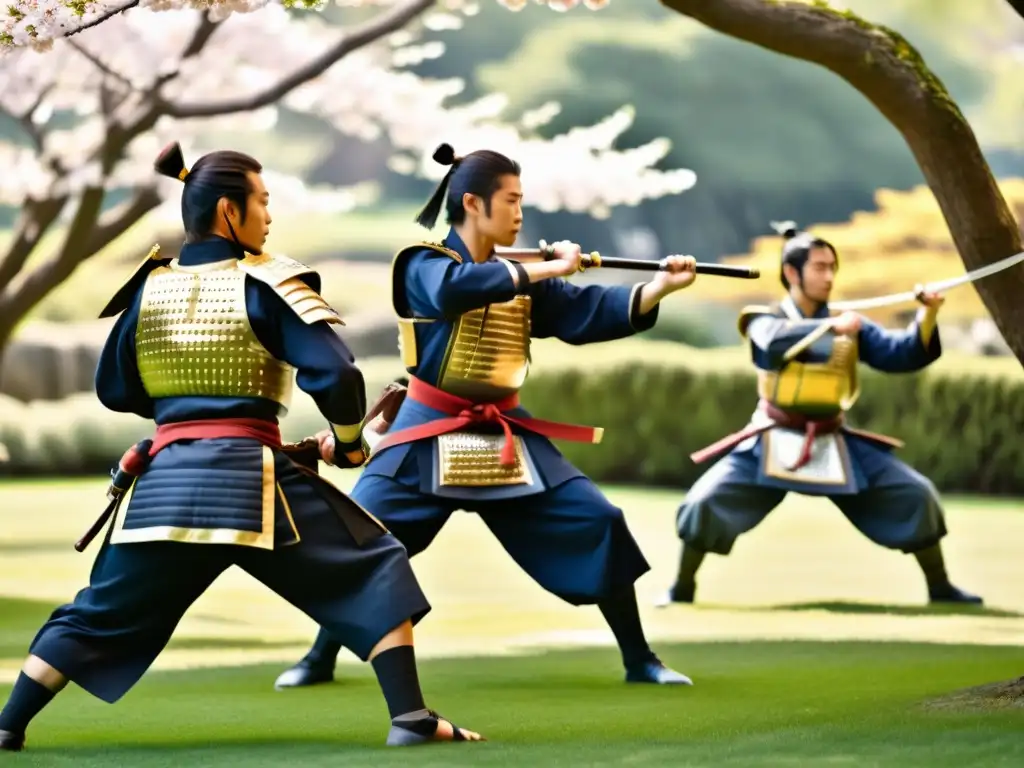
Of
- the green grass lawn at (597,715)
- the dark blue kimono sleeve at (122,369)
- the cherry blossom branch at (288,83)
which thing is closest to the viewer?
the green grass lawn at (597,715)

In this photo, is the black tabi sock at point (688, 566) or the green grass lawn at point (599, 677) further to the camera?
the black tabi sock at point (688, 566)

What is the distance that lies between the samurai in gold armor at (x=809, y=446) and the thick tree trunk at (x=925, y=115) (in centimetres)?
159

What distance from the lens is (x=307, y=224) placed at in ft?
43.9

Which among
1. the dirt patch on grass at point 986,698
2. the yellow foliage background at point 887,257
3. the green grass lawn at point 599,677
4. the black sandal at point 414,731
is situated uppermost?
the yellow foliage background at point 887,257

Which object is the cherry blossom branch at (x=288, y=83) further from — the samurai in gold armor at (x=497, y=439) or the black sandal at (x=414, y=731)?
the black sandal at (x=414, y=731)

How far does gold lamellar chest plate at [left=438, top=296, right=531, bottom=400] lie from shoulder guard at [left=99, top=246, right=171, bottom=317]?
0.85m

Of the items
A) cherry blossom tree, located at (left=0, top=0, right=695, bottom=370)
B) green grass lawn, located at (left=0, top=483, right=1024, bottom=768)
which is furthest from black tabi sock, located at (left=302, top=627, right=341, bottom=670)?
cherry blossom tree, located at (left=0, top=0, right=695, bottom=370)

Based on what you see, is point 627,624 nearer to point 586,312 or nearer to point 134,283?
point 586,312

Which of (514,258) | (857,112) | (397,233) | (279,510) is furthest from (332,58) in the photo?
(857,112)

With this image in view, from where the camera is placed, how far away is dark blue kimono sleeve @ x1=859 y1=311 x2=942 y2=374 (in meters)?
5.15

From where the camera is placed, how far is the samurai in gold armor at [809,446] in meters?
5.45

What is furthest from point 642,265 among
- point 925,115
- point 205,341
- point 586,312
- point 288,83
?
point 288,83

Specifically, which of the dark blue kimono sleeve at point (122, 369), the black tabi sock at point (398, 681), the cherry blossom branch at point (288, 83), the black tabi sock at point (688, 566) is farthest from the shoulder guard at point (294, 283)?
the cherry blossom branch at point (288, 83)

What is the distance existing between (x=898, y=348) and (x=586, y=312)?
1658mm
